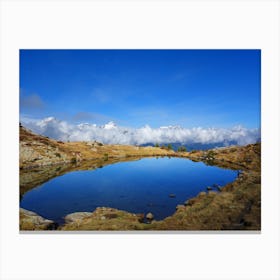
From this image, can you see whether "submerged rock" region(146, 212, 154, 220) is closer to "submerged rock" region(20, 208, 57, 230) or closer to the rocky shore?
the rocky shore

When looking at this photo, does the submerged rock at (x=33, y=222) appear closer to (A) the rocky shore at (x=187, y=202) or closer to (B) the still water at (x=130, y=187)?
(A) the rocky shore at (x=187, y=202)

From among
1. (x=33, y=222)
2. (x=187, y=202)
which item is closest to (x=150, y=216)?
(x=187, y=202)

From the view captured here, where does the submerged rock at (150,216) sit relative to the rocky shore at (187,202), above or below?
below

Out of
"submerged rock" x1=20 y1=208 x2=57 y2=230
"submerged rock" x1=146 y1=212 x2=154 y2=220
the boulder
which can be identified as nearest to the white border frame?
"submerged rock" x1=20 y1=208 x2=57 y2=230
